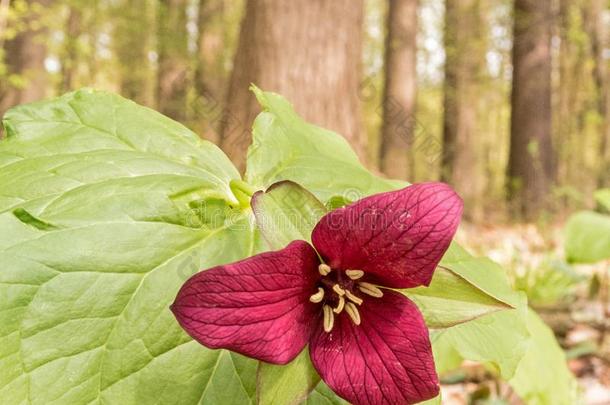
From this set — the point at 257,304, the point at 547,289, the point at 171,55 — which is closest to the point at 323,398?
the point at 257,304

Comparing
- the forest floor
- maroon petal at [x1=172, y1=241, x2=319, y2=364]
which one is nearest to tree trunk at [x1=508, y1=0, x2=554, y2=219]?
the forest floor

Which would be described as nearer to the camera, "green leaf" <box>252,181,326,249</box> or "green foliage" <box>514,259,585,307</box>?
"green leaf" <box>252,181,326,249</box>

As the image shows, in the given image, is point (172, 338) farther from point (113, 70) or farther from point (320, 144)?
point (113, 70)

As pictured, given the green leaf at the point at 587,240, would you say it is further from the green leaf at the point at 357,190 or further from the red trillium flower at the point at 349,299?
the red trillium flower at the point at 349,299

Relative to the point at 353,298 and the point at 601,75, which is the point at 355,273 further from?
the point at 601,75

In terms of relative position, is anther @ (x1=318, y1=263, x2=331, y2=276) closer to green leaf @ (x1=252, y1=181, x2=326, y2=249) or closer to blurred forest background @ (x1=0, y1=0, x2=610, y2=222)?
green leaf @ (x1=252, y1=181, x2=326, y2=249)

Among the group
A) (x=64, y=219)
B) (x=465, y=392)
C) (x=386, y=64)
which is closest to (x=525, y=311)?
(x=64, y=219)
